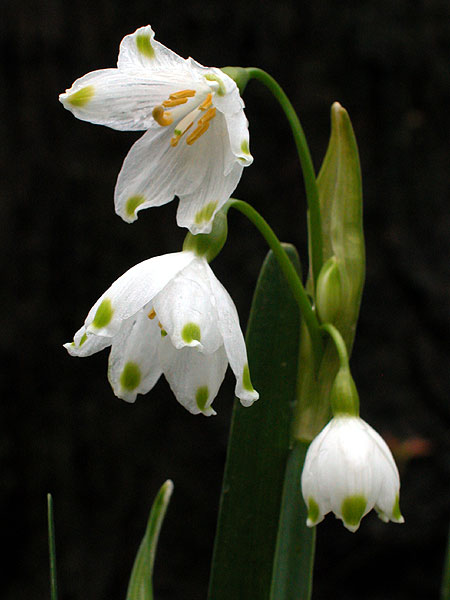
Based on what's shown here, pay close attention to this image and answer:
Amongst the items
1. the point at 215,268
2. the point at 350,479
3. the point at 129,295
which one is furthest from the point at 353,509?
the point at 215,268

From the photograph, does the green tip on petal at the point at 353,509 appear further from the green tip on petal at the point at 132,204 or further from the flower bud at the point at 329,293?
the green tip on petal at the point at 132,204

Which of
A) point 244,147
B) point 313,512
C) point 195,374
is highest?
point 244,147

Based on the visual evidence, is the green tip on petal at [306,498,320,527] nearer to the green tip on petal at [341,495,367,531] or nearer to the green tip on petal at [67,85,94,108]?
the green tip on petal at [341,495,367,531]

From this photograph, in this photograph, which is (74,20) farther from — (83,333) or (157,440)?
(83,333)

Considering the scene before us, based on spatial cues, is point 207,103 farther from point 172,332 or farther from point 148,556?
point 148,556

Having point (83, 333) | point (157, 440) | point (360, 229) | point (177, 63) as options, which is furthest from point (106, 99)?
point (157, 440)

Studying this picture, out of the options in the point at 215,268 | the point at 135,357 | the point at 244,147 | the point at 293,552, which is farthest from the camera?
the point at 215,268
